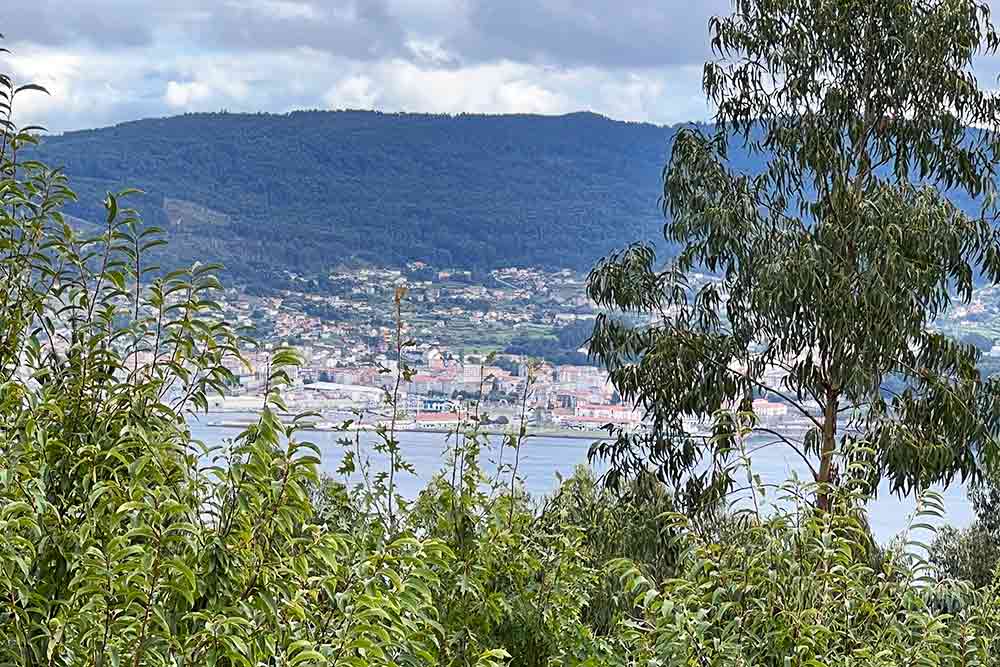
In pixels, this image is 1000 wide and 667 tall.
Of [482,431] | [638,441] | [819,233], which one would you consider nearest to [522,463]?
[482,431]

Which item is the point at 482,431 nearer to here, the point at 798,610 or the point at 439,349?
the point at 798,610

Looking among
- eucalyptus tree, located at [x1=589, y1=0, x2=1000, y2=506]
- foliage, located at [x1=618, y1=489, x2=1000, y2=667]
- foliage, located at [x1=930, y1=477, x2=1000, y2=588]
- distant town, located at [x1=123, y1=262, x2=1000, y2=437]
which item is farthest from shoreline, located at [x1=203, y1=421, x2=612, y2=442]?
foliage, located at [x1=930, y1=477, x2=1000, y2=588]

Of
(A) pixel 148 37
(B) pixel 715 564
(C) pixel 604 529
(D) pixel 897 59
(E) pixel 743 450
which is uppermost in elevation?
(A) pixel 148 37

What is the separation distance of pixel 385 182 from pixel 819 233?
2036 cm

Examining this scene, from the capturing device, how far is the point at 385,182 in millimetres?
28375

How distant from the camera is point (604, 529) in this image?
814cm

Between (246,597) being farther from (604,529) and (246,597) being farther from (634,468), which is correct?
(634,468)

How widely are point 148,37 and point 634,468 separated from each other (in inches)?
1221

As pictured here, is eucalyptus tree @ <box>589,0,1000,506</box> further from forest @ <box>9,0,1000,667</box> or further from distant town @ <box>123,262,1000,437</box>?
distant town @ <box>123,262,1000,437</box>

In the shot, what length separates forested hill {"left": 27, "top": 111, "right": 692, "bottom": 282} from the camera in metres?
24.1

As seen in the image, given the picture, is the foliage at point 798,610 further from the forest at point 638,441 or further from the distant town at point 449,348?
the distant town at point 449,348

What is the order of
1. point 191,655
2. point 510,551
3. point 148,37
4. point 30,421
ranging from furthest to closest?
point 148,37 < point 510,551 < point 30,421 < point 191,655

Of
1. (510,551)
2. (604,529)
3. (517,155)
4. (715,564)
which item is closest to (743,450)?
(715,564)

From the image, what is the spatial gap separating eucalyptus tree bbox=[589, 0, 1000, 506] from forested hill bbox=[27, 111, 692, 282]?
13211mm
